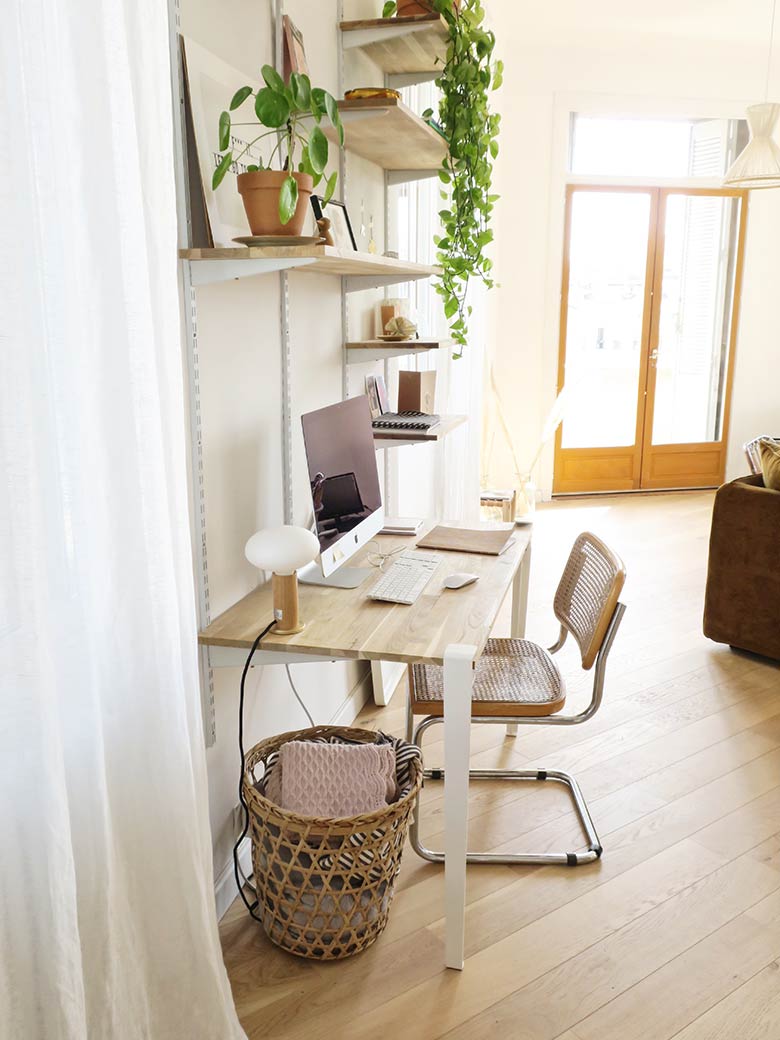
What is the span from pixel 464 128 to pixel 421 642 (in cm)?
188

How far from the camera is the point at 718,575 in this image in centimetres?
359

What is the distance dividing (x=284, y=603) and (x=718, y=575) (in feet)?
7.68

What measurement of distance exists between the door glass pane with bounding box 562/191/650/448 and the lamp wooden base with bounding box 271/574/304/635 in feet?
15.9

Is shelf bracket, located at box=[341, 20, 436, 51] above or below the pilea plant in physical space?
above

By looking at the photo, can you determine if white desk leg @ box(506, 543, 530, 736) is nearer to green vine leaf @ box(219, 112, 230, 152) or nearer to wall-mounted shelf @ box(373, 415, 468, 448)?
wall-mounted shelf @ box(373, 415, 468, 448)

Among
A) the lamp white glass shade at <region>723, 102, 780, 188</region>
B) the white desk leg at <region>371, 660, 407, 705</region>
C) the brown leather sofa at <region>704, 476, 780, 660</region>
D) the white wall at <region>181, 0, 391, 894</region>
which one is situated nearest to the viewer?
the white wall at <region>181, 0, 391, 894</region>

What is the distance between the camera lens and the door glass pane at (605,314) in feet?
20.5

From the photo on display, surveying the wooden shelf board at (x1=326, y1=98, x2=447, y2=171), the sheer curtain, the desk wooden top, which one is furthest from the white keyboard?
the wooden shelf board at (x1=326, y1=98, x2=447, y2=171)

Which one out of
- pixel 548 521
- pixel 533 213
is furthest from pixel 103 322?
pixel 533 213

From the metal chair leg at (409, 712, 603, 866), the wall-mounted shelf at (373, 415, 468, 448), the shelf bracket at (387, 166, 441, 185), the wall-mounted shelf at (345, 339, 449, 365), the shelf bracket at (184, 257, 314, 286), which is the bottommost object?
the metal chair leg at (409, 712, 603, 866)

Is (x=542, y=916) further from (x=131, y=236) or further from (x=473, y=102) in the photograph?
(x=473, y=102)

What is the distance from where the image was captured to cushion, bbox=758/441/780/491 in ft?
11.2

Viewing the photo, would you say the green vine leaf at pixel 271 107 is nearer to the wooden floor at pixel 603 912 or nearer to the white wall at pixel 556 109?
the wooden floor at pixel 603 912

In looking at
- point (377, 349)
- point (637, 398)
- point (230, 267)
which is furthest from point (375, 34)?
point (637, 398)
